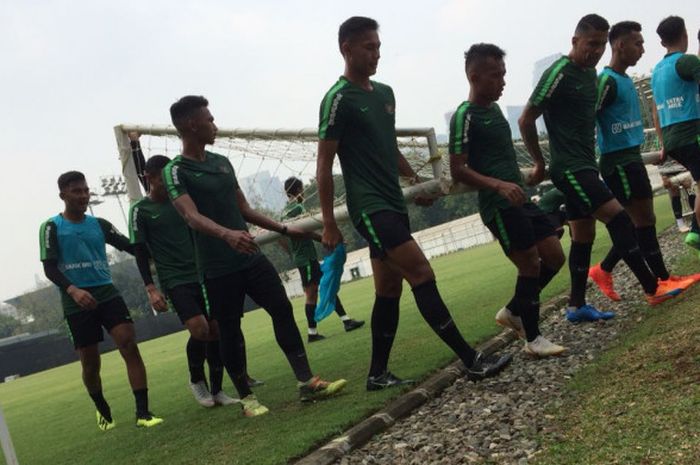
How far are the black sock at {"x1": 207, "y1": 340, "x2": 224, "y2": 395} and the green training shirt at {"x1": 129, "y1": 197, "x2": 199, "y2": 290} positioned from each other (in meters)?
0.64

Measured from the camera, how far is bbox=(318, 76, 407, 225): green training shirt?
4.83 m

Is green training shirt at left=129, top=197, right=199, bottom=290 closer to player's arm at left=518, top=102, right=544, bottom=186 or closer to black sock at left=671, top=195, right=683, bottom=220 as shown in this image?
player's arm at left=518, top=102, right=544, bottom=186

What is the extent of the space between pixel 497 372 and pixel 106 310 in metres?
3.64

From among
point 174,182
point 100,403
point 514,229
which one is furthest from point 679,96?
point 100,403

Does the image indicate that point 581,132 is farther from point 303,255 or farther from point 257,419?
point 303,255

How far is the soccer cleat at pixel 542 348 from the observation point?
5.18 metres

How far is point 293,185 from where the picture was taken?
10086 millimetres

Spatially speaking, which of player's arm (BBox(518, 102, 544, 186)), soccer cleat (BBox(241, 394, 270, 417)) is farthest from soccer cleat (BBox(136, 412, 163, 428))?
player's arm (BBox(518, 102, 544, 186))

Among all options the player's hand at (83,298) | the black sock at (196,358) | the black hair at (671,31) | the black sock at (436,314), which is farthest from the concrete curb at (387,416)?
the black hair at (671,31)

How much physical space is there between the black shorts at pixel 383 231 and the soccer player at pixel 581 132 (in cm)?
183

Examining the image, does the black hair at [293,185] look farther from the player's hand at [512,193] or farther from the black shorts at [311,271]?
the player's hand at [512,193]

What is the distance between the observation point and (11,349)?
38.7 m

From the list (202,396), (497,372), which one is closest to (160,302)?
(202,396)

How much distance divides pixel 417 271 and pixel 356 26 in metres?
1.74
